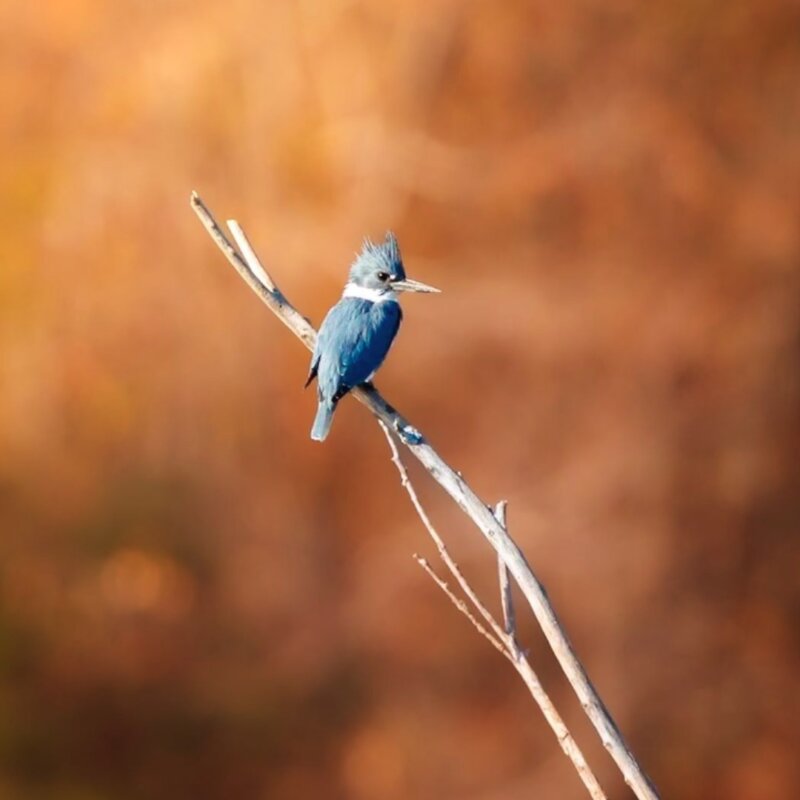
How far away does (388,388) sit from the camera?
2848mm

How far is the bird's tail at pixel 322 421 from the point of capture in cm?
162

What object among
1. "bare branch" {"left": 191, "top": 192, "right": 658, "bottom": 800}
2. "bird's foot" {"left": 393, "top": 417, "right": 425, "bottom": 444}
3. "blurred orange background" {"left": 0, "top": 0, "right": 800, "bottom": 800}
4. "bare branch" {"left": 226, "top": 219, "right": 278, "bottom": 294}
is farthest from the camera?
"blurred orange background" {"left": 0, "top": 0, "right": 800, "bottom": 800}

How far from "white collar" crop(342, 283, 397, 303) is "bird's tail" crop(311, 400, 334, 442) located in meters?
0.21

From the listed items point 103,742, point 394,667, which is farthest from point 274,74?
point 103,742

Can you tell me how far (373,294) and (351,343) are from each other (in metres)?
0.18

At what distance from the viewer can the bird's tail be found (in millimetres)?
1615

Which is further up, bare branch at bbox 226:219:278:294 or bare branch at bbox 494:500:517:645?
bare branch at bbox 226:219:278:294

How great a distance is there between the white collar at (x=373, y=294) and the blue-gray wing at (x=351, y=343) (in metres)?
0.01

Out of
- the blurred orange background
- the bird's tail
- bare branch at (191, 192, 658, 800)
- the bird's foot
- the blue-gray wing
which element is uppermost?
the blurred orange background

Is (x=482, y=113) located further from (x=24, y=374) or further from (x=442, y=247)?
(x=24, y=374)

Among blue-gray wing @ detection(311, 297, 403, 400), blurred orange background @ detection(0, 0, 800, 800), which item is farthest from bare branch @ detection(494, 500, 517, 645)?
blurred orange background @ detection(0, 0, 800, 800)

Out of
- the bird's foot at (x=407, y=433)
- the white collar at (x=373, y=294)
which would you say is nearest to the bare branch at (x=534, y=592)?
the bird's foot at (x=407, y=433)

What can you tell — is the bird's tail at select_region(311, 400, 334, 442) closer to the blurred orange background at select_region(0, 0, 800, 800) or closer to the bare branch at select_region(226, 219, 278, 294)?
the bare branch at select_region(226, 219, 278, 294)

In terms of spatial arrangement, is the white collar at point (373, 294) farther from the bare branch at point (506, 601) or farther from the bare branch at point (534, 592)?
the bare branch at point (506, 601)
